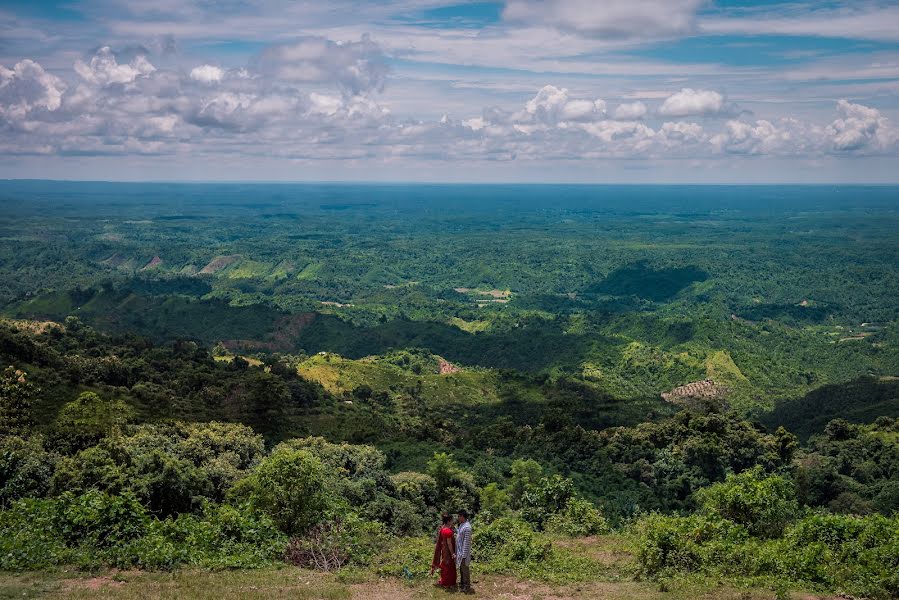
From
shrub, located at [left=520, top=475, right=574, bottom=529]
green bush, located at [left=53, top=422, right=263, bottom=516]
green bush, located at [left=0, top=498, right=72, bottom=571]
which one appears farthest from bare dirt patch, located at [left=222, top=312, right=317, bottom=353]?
green bush, located at [left=0, top=498, right=72, bottom=571]

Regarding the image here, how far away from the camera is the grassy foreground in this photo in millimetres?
19078

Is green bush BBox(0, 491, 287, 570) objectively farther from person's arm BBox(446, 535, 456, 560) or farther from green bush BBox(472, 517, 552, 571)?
green bush BBox(472, 517, 552, 571)

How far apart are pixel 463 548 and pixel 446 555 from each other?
1.95 feet

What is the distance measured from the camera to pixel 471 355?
154 m

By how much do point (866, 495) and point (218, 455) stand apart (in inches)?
1905

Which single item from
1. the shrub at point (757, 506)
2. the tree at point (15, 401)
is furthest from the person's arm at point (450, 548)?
the tree at point (15, 401)

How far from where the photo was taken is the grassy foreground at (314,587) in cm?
1908

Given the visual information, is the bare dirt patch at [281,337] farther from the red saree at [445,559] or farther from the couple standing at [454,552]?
the couple standing at [454,552]

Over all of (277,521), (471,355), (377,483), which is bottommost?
(471,355)

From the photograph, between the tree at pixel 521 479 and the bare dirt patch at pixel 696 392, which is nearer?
the tree at pixel 521 479

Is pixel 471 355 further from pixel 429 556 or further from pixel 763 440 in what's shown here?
pixel 429 556

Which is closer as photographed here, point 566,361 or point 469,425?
point 469,425

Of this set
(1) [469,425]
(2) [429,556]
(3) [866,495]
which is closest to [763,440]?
(3) [866,495]

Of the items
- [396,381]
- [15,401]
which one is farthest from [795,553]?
[396,381]
